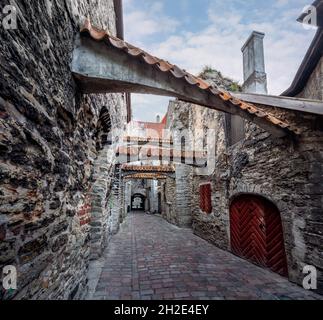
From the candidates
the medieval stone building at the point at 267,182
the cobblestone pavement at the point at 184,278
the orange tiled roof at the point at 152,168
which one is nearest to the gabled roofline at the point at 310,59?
the medieval stone building at the point at 267,182

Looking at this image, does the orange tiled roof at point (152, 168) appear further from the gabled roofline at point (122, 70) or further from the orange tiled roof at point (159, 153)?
the gabled roofline at point (122, 70)

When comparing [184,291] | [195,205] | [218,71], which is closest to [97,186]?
[184,291]

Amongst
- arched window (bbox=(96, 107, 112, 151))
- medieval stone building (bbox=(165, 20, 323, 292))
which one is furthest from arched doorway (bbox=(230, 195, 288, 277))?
arched window (bbox=(96, 107, 112, 151))

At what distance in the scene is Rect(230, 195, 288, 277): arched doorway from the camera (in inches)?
168

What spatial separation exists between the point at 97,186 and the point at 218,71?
7348mm

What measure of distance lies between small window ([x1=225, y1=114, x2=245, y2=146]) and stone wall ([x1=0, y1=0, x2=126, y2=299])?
4.44m

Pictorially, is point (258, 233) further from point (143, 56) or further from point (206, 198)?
point (143, 56)

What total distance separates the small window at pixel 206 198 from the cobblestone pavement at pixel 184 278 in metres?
1.71

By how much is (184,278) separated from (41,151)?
3541 mm

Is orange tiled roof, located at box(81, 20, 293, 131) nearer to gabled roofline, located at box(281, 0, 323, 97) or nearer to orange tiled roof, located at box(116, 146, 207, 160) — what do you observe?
gabled roofline, located at box(281, 0, 323, 97)

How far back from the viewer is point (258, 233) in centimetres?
476

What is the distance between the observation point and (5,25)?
3.77 ft

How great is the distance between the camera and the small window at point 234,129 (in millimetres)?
5621
